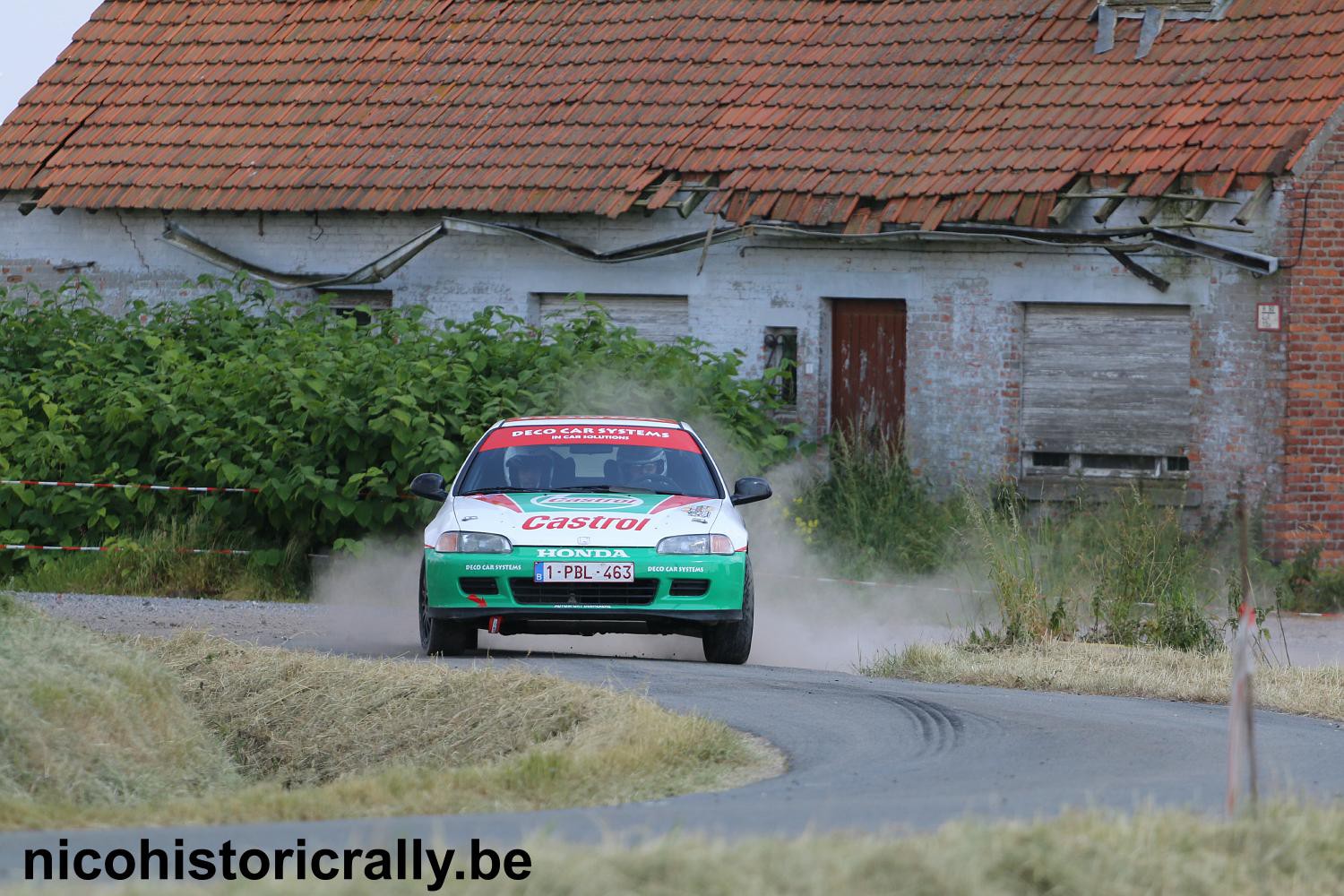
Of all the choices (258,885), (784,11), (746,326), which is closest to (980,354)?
(746,326)

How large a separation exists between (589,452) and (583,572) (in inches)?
69.6

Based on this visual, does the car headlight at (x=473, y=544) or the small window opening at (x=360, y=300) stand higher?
the small window opening at (x=360, y=300)

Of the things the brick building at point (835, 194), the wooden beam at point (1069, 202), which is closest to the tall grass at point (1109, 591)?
the brick building at point (835, 194)

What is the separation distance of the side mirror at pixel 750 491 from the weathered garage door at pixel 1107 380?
7.16 metres

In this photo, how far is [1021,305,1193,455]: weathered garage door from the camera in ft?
65.0

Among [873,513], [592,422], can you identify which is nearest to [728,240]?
[873,513]

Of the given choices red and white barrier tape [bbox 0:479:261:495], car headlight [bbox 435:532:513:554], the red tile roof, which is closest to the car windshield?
car headlight [bbox 435:532:513:554]

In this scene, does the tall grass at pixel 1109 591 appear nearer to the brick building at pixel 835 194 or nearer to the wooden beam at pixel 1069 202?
the brick building at pixel 835 194

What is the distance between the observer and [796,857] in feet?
21.4

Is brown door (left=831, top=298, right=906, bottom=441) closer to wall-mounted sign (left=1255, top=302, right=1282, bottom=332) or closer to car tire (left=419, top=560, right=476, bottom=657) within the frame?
wall-mounted sign (left=1255, top=302, right=1282, bottom=332)

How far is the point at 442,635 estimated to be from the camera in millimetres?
13094

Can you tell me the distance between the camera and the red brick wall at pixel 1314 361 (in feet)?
62.4

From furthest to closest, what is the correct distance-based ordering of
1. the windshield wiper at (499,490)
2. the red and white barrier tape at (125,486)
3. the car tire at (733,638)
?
the red and white barrier tape at (125,486) → the windshield wiper at (499,490) → the car tire at (733,638)

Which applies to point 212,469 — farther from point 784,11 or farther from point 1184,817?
point 1184,817
